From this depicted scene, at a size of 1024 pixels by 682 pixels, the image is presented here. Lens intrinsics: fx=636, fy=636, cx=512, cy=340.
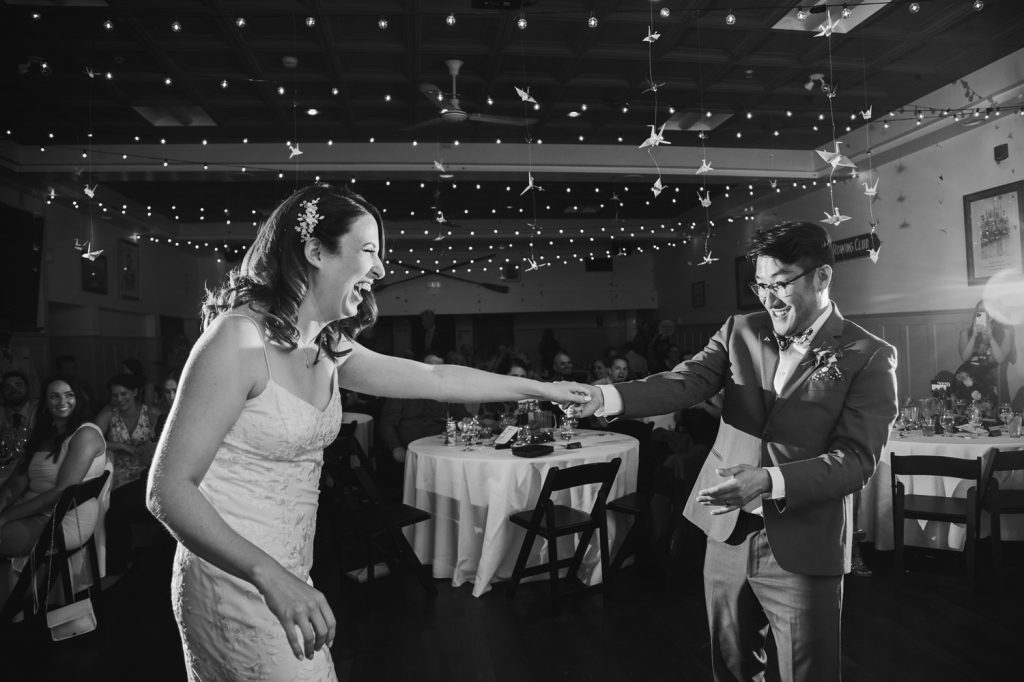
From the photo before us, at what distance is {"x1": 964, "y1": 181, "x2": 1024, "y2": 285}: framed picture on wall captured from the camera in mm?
5910

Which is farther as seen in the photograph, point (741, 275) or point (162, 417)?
point (741, 275)

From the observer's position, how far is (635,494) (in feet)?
14.2

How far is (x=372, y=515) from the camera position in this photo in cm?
410

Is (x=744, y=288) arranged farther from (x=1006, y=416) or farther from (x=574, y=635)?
(x=574, y=635)

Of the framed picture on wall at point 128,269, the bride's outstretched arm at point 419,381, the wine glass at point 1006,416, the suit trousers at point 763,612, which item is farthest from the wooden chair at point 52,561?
the framed picture on wall at point 128,269

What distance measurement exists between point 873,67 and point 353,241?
6.59 meters

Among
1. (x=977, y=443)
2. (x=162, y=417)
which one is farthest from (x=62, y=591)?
(x=977, y=443)

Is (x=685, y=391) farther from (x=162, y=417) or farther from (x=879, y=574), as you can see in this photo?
(x=162, y=417)

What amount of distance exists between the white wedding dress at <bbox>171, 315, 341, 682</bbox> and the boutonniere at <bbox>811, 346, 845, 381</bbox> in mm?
1375

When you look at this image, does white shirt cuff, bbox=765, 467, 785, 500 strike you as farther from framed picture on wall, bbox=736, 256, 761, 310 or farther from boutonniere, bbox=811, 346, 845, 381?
framed picture on wall, bbox=736, 256, 761, 310

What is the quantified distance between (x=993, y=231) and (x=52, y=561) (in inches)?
315

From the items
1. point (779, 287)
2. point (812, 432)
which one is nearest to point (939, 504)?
point (812, 432)

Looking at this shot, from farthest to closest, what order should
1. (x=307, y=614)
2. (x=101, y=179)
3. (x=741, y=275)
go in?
(x=741, y=275) < (x=101, y=179) < (x=307, y=614)

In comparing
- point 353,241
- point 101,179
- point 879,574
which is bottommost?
point 879,574
